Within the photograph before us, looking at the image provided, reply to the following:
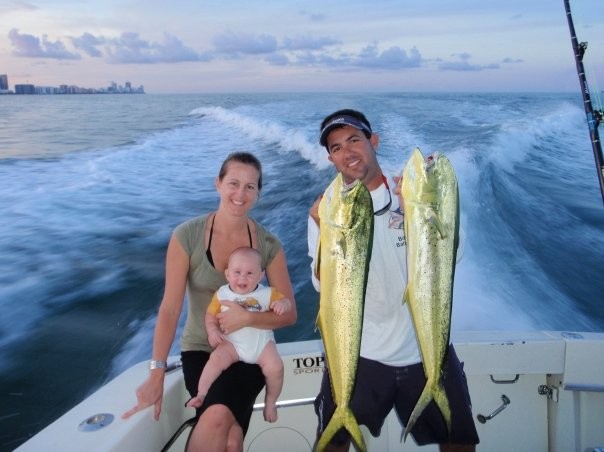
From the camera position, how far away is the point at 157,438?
2.41 meters

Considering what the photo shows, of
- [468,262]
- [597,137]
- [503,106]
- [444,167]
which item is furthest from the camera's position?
[503,106]

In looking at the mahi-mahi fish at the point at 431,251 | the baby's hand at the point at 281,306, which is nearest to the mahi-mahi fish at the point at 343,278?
the mahi-mahi fish at the point at 431,251

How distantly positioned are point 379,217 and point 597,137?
6.19 feet

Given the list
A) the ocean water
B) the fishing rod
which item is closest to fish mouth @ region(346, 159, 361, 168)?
the fishing rod

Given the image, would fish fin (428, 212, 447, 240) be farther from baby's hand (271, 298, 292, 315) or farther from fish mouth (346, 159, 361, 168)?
baby's hand (271, 298, 292, 315)

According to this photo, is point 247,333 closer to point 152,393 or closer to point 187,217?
point 152,393

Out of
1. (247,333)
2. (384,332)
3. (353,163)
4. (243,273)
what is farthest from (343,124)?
(247,333)

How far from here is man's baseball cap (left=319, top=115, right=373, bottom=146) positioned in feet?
7.72

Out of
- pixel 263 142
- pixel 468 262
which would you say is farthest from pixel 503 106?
pixel 468 262

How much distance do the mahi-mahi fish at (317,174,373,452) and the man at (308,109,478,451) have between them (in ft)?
1.13

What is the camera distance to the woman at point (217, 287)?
2.36 m

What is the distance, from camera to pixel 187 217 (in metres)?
10.1

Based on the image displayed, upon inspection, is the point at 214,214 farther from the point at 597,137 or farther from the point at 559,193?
the point at 559,193

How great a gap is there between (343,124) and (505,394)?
184cm
